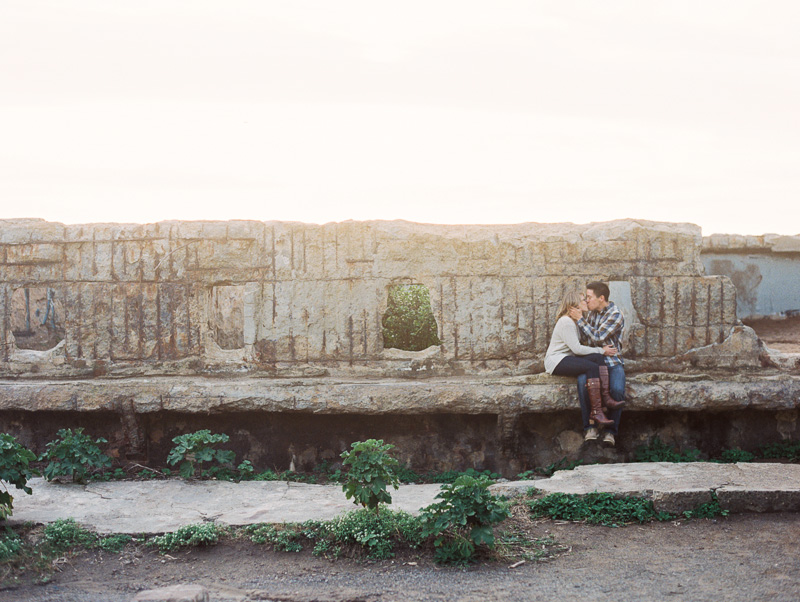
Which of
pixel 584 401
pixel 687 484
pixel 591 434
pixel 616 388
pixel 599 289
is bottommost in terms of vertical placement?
pixel 687 484

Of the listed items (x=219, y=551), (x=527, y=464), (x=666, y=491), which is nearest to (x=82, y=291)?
(x=219, y=551)

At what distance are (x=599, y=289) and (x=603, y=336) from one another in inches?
16.4

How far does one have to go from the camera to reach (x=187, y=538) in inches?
197

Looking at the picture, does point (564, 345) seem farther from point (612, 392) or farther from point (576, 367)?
point (612, 392)

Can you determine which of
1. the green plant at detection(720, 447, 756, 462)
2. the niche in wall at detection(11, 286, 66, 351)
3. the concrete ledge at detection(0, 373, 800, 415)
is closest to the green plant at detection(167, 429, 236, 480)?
the concrete ledge at detection(0, 373, 800, 415)

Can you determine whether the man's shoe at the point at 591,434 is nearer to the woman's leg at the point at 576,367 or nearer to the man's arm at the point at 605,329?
the woman's leg at the point at 576,367

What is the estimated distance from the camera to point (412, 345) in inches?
416

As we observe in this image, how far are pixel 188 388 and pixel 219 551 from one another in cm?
219

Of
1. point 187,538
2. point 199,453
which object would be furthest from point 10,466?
point 199,453

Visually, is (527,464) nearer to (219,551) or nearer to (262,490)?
(262,490)

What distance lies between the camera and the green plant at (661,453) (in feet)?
22.5

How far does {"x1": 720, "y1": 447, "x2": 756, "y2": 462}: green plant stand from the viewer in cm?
693

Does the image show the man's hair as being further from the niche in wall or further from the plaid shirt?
the niche in wall

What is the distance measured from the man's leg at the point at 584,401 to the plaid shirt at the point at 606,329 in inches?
11.2
